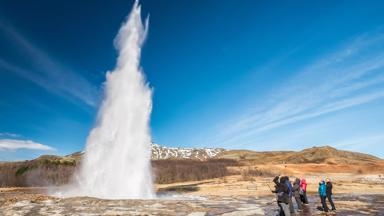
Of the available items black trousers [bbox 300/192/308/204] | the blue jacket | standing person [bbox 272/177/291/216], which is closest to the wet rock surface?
the blue jacket

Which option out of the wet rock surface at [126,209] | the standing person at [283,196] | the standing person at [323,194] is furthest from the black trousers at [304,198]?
the standing person at [283,196]

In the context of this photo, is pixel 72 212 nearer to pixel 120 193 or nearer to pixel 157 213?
pixel 157 213

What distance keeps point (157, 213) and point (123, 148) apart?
1845 centimetres

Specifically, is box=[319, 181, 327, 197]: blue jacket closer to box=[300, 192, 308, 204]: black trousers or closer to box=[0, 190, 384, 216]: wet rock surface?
box=[0, 190, 384, 216]: wet rock surface

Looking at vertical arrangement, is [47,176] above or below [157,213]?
above

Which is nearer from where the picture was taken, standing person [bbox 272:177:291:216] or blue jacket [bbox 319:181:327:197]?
standing person [bbox 272:177:291:216]

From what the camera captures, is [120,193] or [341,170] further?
[341,170]

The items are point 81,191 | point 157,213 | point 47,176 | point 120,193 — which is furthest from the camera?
point 47,176

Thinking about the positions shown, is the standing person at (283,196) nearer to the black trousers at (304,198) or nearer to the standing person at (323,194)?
the standing person at (323,194)

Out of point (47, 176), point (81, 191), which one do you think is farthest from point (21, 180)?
point (81, 191)

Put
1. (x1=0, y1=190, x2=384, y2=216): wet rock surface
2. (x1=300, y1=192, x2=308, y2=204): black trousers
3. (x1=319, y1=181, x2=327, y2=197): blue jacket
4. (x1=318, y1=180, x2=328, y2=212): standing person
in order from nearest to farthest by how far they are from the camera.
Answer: (x1=0, y1=190, x2=384, y2=216): wet rock surface, (x1=318, y1=180, x2=328, y2=212): standing person, (x1=319, y1=181, x2=327, y2=197): blue jacket, (x1=300, y1=192, x2=308, y2=204): black trousers

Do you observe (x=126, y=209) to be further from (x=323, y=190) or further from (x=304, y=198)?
(x=304, y=198)

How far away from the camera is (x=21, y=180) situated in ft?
435

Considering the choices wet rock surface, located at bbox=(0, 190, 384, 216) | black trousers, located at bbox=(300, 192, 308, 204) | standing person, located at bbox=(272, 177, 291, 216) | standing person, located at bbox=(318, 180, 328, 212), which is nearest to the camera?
standing person, located at bbox=(272, 177, 291, 216)
